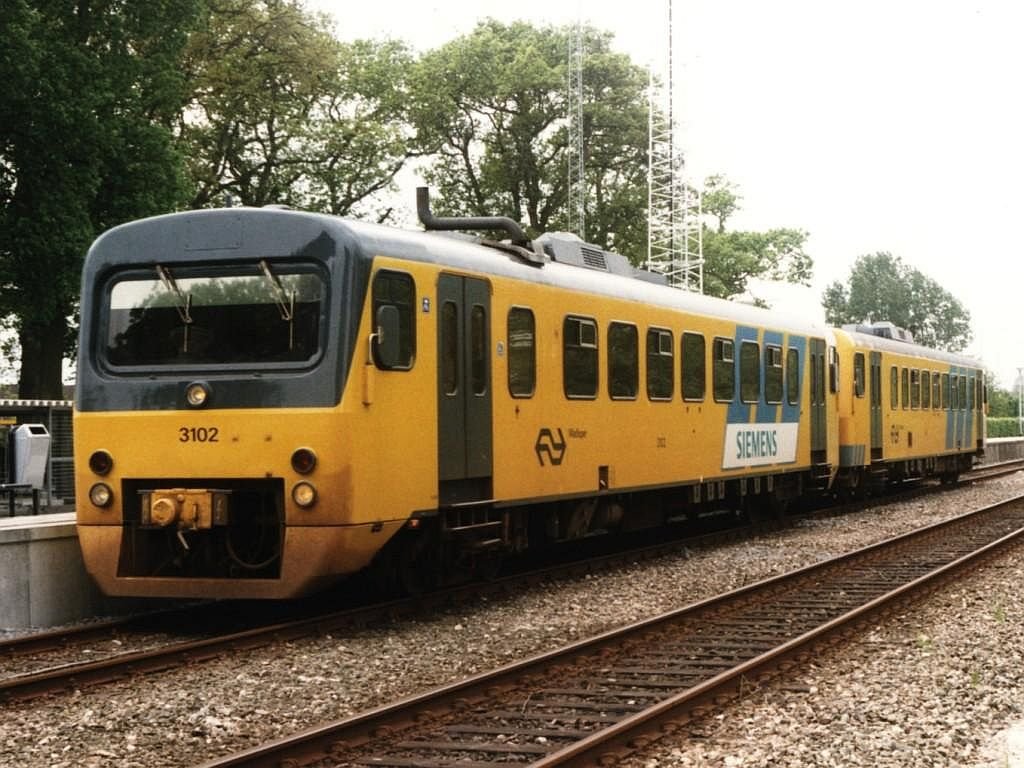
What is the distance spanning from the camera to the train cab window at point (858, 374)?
77.8ft

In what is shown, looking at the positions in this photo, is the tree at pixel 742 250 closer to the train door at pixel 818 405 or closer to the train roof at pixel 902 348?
the train roof at pixel 902 348

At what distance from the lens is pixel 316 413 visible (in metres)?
10.0

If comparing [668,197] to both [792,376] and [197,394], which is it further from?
[197,394]

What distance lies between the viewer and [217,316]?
10.5 m

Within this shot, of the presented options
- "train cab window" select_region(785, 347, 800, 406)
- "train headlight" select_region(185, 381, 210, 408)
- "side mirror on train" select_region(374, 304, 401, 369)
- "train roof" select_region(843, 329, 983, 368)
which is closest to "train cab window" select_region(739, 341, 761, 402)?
"train cab window" select_region(785, 347, 800, 406)

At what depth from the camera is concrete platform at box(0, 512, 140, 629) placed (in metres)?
10.7

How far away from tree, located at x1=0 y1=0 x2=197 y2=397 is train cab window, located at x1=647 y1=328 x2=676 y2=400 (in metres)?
16.3

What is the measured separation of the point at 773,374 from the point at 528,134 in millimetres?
32022

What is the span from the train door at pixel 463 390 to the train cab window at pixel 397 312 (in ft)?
1.28

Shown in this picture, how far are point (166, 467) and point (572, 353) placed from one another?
172 inches

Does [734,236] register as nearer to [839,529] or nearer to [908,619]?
[839,529]

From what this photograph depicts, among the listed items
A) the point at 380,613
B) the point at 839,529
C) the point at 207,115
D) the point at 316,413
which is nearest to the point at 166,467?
the point at 316,413

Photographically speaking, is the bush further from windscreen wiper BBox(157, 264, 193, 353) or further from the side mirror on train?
windscreen wiper BBox(157, 264, 193, 353)

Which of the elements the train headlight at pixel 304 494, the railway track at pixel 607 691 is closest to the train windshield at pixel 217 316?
the train headlight at pixel 304 494
